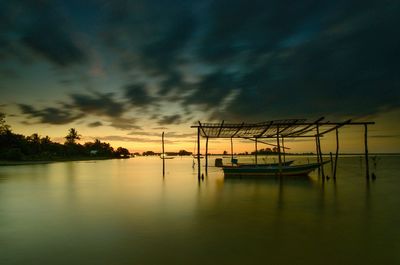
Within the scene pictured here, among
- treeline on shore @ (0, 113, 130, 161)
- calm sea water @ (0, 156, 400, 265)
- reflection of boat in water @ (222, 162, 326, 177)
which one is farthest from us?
treeline on shore @ (0, 113, 130, 161)

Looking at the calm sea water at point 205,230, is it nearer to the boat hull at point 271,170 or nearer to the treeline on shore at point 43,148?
the boat hull at point 271,170

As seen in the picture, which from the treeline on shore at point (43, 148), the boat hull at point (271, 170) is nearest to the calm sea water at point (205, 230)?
the boat hull at point (271, 170)

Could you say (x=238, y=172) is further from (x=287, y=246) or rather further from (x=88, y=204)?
(x=287, y=246)

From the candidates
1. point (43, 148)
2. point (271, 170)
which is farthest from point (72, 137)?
point (271, 170)

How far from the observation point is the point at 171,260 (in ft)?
21.8

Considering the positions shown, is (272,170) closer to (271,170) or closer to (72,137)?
(271,170)

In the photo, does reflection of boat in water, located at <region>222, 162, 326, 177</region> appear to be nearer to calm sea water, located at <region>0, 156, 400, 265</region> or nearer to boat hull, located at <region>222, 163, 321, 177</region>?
boat hull, located at <region>222, 163, 321, 177</region>

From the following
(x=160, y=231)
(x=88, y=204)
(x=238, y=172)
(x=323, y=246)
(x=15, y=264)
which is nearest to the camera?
(x=15, y=264)

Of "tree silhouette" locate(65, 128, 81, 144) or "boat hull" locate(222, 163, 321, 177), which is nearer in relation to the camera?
"boat hull" locate(222, 163, 321, 177)

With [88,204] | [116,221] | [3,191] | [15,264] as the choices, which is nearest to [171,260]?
[15,264]

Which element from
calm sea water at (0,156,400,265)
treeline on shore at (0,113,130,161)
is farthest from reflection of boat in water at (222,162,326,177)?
treeline on shore at (0,113,130,161)

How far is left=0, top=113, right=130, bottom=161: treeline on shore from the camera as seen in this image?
61.0 meters

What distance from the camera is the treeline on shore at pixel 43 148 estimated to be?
61034mm

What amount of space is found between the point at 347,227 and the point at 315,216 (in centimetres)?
166
